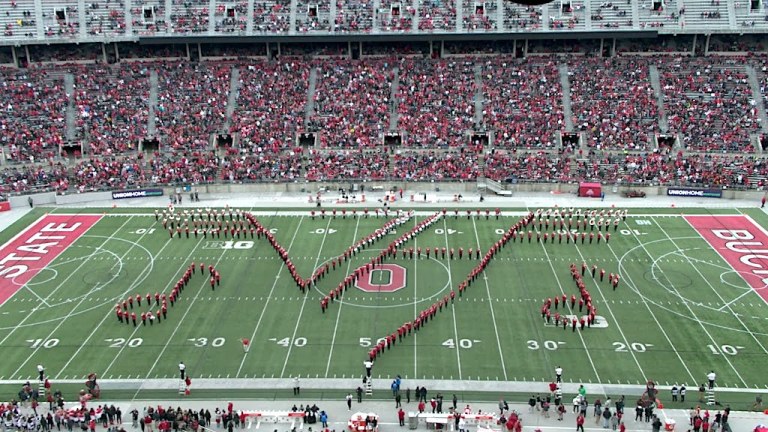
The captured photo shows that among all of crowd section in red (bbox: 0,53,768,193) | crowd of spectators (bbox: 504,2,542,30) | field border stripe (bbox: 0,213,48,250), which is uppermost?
crowd of spectators (bbox: 504,2,542,30)

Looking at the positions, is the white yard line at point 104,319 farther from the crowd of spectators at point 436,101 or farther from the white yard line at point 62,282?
the crowd of spectators at point 436,101

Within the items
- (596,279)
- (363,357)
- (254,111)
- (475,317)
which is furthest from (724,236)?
(254,111)

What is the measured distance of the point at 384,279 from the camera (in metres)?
33.7

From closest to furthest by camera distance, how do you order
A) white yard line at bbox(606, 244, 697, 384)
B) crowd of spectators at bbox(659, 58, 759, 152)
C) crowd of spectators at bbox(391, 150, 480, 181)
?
1. white yard line at bbox(606, 244, 697, 384)
2. crowd of spectators at bbox(391, 150, 480, 181)
3. crowd of spectators at bbox(659, 58, 759, 152)

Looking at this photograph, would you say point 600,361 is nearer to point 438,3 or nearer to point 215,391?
point 215,391

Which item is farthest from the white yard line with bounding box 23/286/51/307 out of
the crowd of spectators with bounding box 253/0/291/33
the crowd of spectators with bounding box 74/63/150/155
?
the crowd of spectators with bounding box 253/0/291/33

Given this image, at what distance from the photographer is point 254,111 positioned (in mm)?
53938

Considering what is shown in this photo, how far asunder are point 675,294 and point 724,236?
8534 mm

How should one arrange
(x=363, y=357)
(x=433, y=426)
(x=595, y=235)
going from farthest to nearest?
(x=595, y=235), (x=363, y=357), (x=433, y=426)

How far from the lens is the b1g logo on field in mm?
32747

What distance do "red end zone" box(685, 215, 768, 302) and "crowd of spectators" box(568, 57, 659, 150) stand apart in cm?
1024

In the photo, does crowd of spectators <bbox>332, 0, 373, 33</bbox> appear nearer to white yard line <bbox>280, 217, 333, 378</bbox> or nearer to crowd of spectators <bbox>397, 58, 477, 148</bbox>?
crowd of spectators <bbox>397, 58, 477, 148</bbox>

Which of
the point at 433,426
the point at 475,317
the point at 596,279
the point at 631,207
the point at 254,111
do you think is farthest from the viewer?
the point at 254,111

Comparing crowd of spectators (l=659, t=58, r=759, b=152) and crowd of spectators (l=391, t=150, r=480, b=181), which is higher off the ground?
crowd of spectators (l=659, t=58, r=759, b=152)
